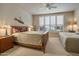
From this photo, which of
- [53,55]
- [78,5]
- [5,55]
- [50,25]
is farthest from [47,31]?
[5,55]

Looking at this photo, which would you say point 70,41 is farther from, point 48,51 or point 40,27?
point 40,27

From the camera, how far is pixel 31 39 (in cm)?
279

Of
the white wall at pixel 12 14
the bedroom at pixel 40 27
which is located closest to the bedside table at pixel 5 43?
the bedroom at pixel 40 27

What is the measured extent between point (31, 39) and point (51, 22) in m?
0.64

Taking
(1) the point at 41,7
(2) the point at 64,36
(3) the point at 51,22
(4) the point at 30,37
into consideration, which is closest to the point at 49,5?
(1) the point at 41,7

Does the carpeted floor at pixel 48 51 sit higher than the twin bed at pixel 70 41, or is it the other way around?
the twin bed at pixel 70 41

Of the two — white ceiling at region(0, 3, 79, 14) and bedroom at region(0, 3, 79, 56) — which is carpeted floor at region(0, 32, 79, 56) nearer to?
bedroom at region(0, 3, 79, 56)

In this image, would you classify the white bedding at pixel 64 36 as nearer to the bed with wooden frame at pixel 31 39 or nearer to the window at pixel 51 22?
the window at pixel 51 22

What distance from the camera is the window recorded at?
2594 millimetres

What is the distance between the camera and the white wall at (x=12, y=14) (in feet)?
8.20

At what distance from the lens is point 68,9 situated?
2.46 m

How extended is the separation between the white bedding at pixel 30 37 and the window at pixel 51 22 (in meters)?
0.20

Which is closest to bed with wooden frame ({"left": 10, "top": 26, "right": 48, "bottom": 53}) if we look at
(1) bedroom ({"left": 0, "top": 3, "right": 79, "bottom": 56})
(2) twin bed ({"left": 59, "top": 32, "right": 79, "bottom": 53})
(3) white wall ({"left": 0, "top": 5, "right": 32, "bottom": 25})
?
(1) bedroom ({"left": 0, "top": 3, "right": 79, "bottom": 56})

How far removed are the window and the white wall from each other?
29 centimetres
